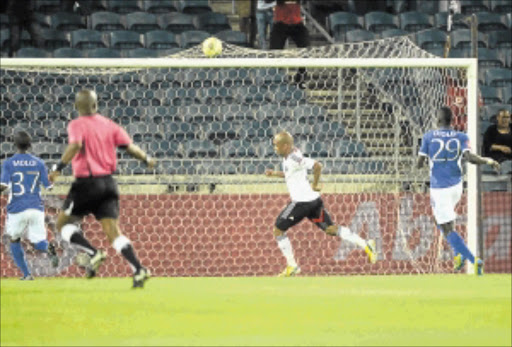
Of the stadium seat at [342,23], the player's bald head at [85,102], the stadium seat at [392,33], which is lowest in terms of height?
the player's bald head at [85,102]

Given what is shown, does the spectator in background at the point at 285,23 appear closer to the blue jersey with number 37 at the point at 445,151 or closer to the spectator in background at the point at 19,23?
the spectator in background at the point at 19,23

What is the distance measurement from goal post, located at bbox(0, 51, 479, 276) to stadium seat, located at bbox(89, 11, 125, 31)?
9.90 feet

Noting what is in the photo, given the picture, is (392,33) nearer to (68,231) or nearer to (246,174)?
(246,174)

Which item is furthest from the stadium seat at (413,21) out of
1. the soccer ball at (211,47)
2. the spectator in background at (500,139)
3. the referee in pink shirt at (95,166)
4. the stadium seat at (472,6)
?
the referee in pink shirt at (95,166)

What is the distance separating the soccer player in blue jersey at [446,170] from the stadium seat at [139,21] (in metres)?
7.61

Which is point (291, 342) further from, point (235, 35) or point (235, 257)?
point (235, 35)

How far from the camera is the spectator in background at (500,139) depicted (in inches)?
545

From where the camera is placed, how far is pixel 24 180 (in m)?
11.3

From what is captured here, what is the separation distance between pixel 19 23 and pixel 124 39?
5.18 ft

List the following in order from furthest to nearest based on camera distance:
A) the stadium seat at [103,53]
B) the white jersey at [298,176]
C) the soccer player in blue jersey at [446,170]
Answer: the stadium seat at [103,53]
the white jersey at [298,176]
the soccer player in blue jersey at [446,170]

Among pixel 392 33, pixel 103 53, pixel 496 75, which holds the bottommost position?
pixel 496 75

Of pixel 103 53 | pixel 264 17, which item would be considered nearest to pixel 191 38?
pixel 264 17

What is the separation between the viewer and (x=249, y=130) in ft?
46.4

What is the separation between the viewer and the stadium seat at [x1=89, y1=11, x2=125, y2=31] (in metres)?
17.4
